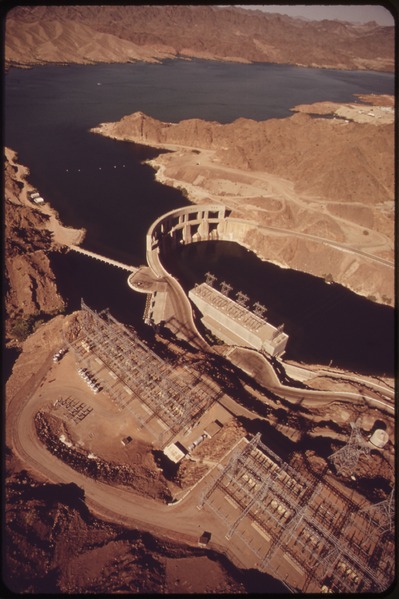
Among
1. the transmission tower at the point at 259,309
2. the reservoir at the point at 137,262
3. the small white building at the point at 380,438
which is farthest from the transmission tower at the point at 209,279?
the small white building at the point at 380,438

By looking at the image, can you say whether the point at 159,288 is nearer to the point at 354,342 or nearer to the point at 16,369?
the point at 16,369

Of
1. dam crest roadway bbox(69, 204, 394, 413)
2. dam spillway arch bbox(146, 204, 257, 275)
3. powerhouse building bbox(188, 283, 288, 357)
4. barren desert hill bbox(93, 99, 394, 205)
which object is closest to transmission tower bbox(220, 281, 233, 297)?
→ powerhouse building bbox(188, 283, 288, 357)

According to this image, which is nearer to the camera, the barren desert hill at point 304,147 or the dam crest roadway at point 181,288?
the dam crest roadway at point 181,288

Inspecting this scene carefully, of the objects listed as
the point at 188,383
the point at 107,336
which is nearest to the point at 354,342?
the point at 188,383

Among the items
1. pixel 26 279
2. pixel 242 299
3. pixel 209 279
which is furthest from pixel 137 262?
pixel 242 299

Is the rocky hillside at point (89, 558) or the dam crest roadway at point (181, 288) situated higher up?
the dam crest roadway at point (181, 288)

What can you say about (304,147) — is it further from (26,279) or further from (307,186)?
(26,279)

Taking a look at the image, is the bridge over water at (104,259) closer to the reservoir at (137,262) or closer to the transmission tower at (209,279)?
the reservoir at (137,262)
